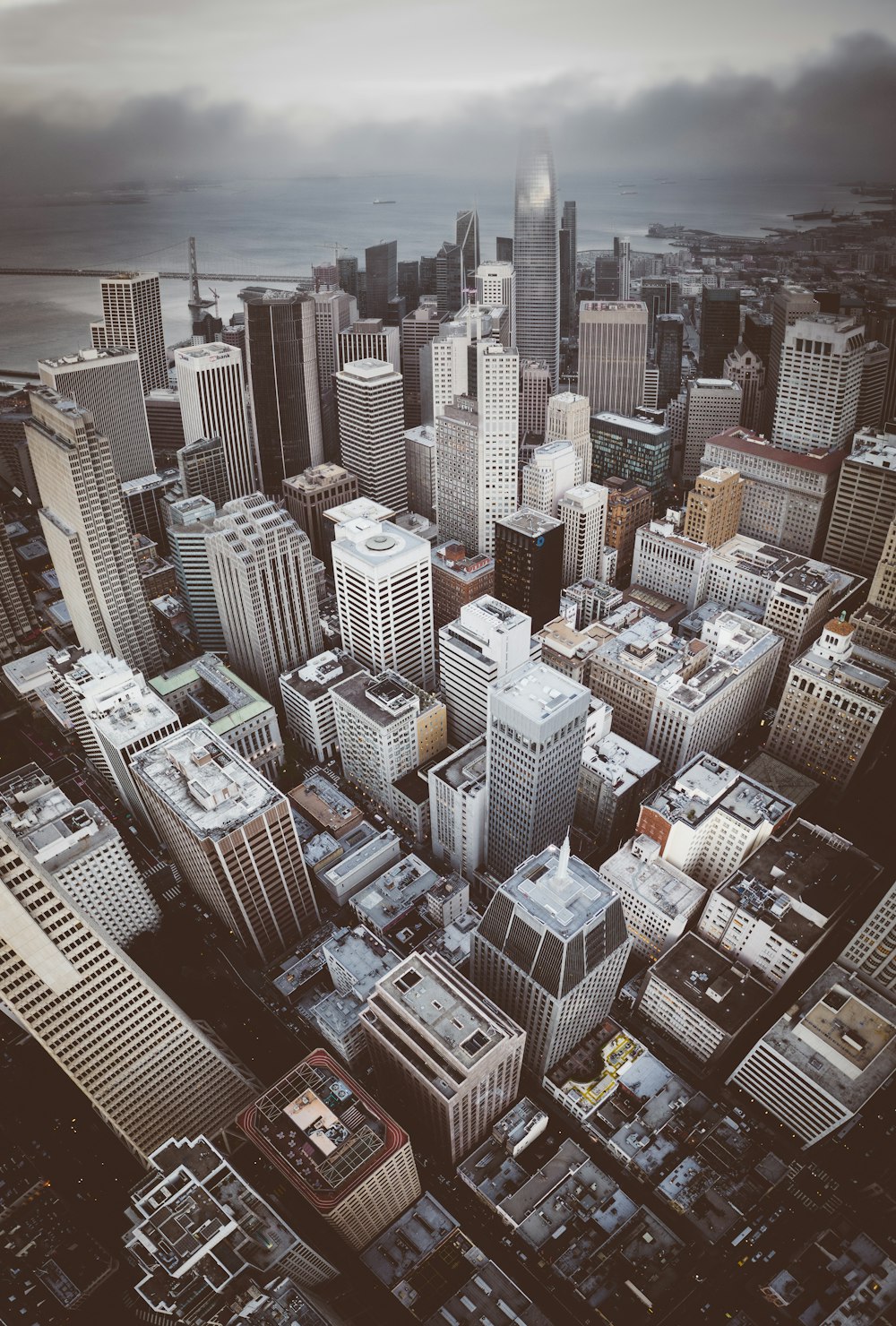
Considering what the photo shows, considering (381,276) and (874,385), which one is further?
(381,276)

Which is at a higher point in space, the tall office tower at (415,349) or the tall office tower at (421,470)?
the tall office tower at (415,349)

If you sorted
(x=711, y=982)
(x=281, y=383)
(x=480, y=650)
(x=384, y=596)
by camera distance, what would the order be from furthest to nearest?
1. (x=281, y=383)
2. (x=384, y=596)
3. (x=480, y=650)
4. (x=711, y=982)

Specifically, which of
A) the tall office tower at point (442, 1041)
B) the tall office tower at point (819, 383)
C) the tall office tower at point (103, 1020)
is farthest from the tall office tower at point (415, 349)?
the tall office tower at point (103, 1020)

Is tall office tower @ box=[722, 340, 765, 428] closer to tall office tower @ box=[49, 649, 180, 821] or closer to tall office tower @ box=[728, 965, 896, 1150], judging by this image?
tall office tower @ box=[728, 965, 896, 1150]

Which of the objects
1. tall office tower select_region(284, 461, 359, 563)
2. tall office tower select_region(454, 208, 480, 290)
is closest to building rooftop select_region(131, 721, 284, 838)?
tall office tower select_region(284, 461, 359, 563)

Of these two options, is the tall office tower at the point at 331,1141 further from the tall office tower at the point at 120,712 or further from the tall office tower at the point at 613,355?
the tall office tower at the point at 613,355

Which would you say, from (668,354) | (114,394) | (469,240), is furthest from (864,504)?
(114,394)

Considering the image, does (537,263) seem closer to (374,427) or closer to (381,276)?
(381,276)
